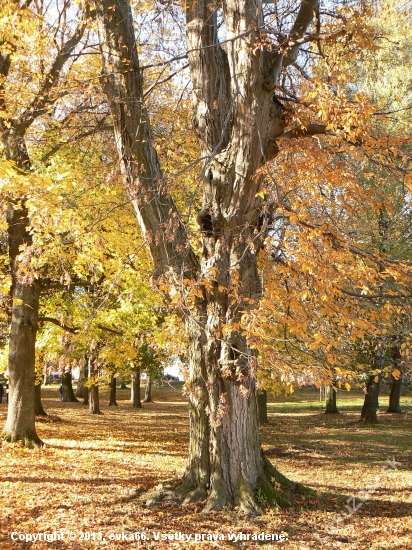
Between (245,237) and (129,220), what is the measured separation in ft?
16.0

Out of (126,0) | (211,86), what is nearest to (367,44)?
(211,86)

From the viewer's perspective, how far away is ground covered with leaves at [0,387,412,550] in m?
5.61

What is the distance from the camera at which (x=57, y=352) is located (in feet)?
46.3

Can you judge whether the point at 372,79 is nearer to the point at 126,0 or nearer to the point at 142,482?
the point at 126,0

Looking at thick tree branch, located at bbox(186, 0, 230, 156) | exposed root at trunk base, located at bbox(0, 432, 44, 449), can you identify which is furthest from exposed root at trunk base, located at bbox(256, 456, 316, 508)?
exposed root at trunk base, located at bbox(0, 432, 44, 449)

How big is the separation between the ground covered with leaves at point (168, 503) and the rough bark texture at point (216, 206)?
2.24 ft

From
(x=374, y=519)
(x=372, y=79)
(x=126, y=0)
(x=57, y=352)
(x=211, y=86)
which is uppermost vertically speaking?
(x=372, y=79)

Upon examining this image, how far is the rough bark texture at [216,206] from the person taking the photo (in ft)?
20.9

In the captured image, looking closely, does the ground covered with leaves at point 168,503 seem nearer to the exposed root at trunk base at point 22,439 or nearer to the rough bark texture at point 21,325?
the exposed root at trunk base at point 22,439

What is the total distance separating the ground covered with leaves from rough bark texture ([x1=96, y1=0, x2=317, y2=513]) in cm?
68

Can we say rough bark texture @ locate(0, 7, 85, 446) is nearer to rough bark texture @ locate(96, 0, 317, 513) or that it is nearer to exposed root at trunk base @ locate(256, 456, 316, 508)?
rough bark texture @ locate(96, 0, 317, 513)

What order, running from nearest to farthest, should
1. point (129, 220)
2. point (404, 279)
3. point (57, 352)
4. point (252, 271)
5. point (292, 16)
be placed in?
point (404, 279) → point (252, 271) → point (292, 16) → point (129, 220) → point (57, 352)

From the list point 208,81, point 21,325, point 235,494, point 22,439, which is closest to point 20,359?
point 21,325

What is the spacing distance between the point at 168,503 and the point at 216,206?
3.91 m
